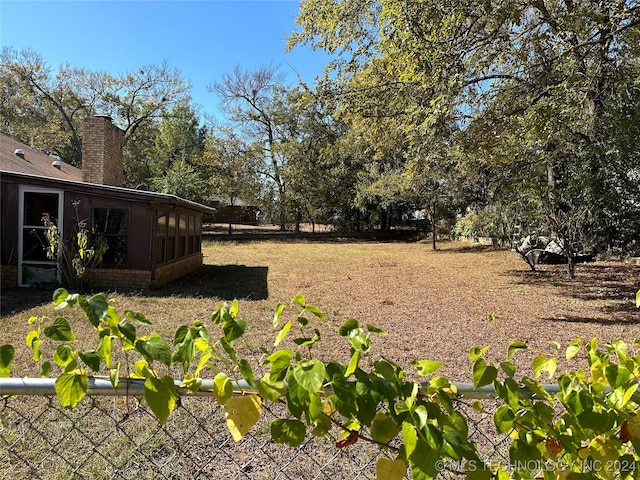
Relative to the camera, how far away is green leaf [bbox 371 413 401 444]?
3.06ft

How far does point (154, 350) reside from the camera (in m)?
0.91

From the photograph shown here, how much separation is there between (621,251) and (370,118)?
927 centimetres

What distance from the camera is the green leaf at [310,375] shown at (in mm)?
816

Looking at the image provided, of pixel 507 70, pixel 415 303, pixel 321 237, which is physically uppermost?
pixel 507 70

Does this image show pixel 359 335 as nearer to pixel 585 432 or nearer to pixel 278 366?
pixel 278 366

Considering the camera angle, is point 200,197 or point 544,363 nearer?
point 544,363

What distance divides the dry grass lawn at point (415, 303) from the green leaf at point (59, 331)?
7.31 feet

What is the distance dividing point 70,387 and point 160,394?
0.71 ft

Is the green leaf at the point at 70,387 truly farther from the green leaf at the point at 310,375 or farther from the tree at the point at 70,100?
the tree at the point at 70,100

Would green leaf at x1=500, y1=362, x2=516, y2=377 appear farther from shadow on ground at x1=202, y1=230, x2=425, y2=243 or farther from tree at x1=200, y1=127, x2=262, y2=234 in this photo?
tree at x1=200, y1=127, x2=262, y2=234

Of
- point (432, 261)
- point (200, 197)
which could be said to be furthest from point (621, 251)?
point (200, 197)

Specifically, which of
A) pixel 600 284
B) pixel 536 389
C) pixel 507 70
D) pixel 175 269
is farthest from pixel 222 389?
pixel 600 284

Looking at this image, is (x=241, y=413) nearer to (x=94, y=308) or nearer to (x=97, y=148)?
(x=94, y=308)

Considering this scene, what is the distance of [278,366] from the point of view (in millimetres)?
904
